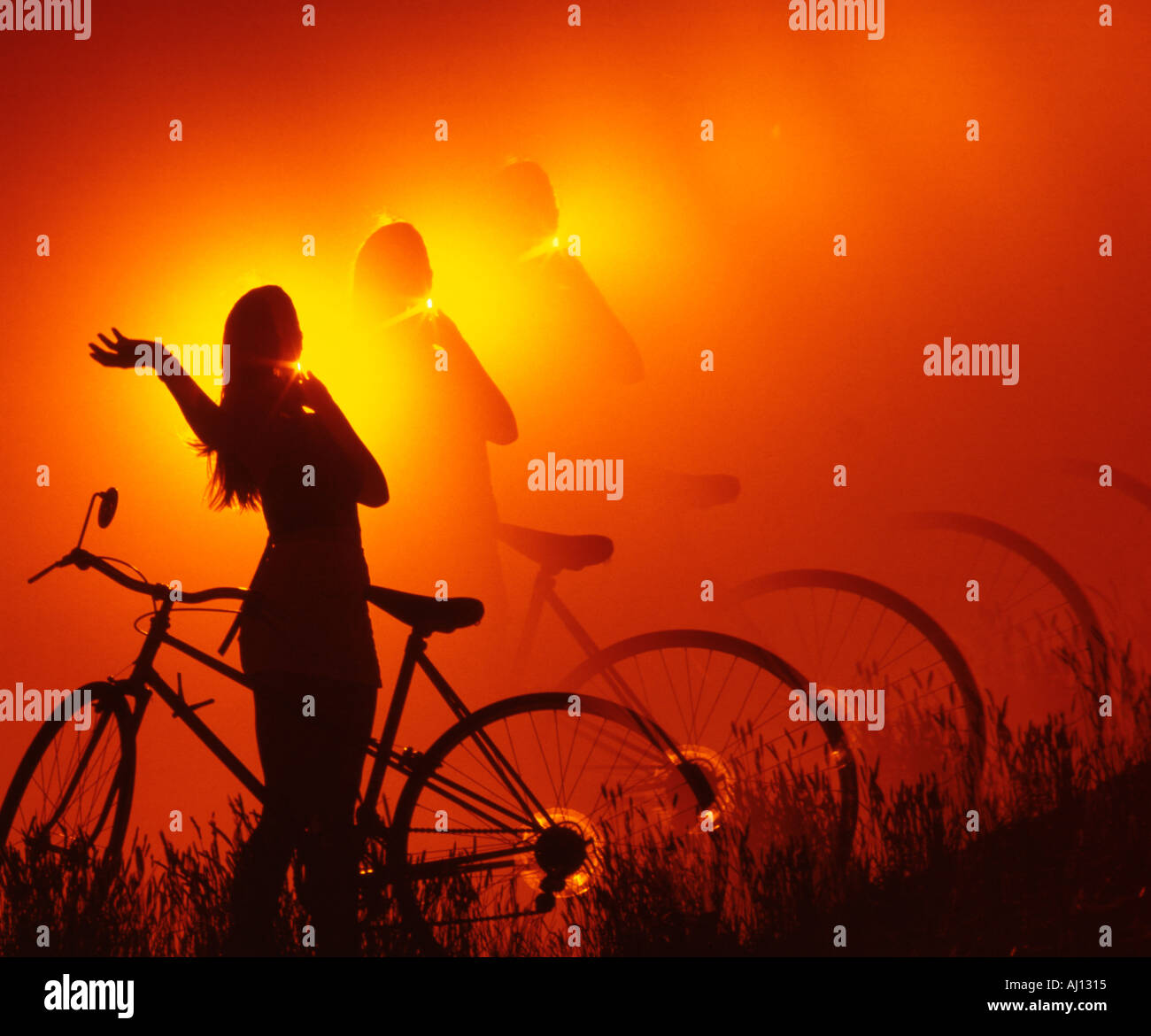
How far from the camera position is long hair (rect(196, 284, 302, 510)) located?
8.29 feet

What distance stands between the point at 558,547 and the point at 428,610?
622mm

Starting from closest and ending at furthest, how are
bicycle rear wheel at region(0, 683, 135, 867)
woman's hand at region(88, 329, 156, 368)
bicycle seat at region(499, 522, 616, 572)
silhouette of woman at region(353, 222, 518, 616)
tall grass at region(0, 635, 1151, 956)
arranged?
woman's hand at region(88, 329, 156, 368) → tall grass at region(0, 635, 1151, 956) → bicycle rear wheel at region(0, 683, 135, 867) → bicycle seat at region(499, 522, 616, 572) → silhouette of woman at region(353, 222, 518, 616)

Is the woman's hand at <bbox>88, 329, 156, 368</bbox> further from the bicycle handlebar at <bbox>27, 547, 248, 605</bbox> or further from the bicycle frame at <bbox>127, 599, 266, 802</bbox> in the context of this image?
the bicycle frame at <bbox>127, 599, 266, 802</bbox>

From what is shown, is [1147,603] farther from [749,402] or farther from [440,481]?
[440,481]

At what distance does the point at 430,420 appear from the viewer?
12.8 feet

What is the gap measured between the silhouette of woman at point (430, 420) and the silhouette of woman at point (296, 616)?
118 cm

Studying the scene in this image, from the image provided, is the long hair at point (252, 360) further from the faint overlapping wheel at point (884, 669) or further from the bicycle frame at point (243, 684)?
the faint overlapping wheel at point (884, 669)

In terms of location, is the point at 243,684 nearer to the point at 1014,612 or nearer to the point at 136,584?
the point at 136,584

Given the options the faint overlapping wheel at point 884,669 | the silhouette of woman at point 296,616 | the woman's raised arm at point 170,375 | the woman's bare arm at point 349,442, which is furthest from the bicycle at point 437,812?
the faint overlapping wheel at point 884,669

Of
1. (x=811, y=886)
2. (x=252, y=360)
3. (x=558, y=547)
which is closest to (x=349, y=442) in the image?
(x=252, y=360)

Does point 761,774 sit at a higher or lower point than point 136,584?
lower

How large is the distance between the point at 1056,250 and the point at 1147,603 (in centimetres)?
142

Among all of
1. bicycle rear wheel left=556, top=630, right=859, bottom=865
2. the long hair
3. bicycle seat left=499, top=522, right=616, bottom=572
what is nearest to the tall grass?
bicycle rear wheel left=556, top=630, right=859, bottom=865

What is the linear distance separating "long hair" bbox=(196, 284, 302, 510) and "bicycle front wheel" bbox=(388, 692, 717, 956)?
794 millimetres
